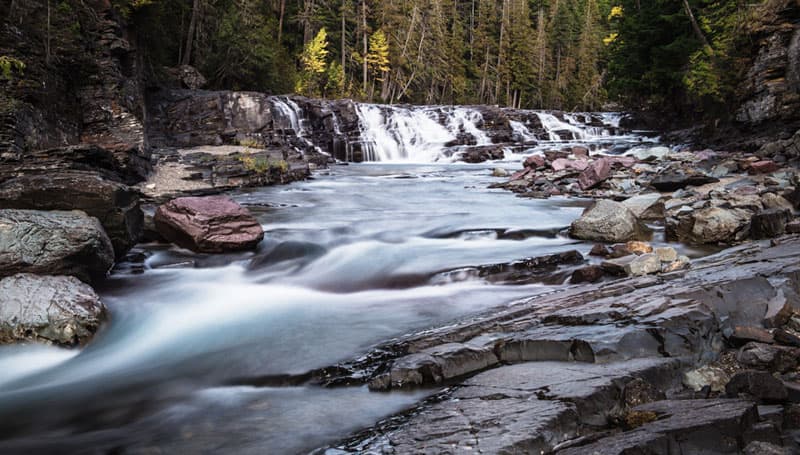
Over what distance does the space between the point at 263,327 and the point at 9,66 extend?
30.6 feet

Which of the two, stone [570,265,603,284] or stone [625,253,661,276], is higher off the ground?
stone [625,253,661,276]

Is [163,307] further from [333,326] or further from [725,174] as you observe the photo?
[725,174]

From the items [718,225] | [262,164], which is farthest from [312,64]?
[718,225]

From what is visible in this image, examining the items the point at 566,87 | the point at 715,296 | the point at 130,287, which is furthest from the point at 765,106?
the point at 566,87

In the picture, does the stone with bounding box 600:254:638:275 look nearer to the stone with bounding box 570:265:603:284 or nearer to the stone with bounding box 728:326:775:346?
the stone with bounding box 570:265:603:284

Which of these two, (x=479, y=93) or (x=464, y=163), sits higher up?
(x=479, y=93)

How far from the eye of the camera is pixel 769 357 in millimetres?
3232

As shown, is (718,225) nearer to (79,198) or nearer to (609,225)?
(609,225)

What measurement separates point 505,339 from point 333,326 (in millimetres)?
2213

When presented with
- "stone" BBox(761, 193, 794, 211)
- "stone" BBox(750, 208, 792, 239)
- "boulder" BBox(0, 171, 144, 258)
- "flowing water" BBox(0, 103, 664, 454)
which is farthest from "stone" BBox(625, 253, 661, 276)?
"boulder" BBox(0, 171, 144, 258)

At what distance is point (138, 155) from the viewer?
1362 cm

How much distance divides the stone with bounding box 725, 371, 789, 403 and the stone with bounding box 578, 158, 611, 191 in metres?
11.3

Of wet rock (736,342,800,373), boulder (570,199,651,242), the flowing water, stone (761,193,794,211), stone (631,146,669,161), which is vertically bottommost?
the flowing water

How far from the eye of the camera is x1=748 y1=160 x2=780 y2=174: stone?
12633 mm
